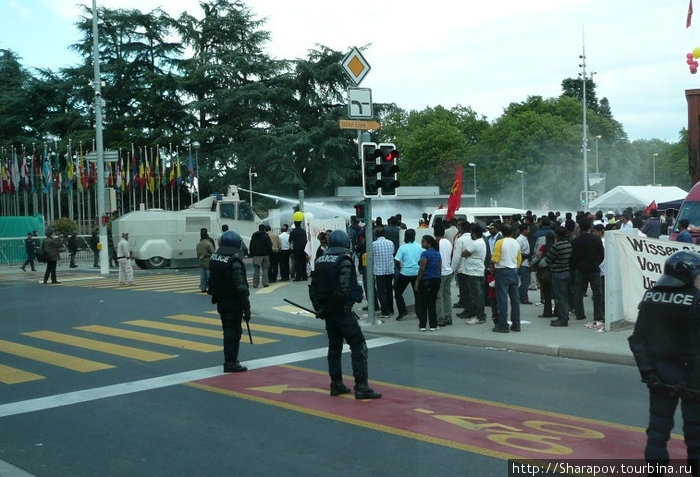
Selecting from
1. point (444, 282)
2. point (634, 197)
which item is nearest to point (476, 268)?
point (444, 282)

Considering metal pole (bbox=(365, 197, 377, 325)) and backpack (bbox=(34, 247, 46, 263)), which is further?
backpack (bbox=(34, 247, 46, 263))

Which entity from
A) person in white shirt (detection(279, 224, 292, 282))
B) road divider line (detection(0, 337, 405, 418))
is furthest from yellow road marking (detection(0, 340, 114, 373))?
person in white shirt (detection(279, 224, 292, 282))

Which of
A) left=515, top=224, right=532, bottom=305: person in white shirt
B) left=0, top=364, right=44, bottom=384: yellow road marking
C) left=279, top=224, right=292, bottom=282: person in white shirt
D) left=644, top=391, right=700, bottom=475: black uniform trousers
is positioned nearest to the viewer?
left=644, top=391, right=700, bottom=475: black uniform trousers

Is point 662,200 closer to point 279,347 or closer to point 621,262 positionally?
point 621,262

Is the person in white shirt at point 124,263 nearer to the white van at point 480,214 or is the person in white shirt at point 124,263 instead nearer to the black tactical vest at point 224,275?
the white van at point 480,214

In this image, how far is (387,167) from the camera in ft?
43.6

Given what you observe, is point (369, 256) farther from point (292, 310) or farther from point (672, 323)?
point (672, 323)

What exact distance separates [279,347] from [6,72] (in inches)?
2263

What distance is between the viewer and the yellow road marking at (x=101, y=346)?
10.9 metres

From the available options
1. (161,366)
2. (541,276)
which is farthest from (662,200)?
(161,366)

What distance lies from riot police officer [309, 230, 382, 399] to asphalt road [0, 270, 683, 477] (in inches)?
9.4

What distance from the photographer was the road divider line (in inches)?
315

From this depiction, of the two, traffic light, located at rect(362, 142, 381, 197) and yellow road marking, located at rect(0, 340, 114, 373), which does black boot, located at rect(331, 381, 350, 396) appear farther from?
traffic light, located at rect(362, 142, 381, 197)

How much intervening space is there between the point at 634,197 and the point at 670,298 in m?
29.4
